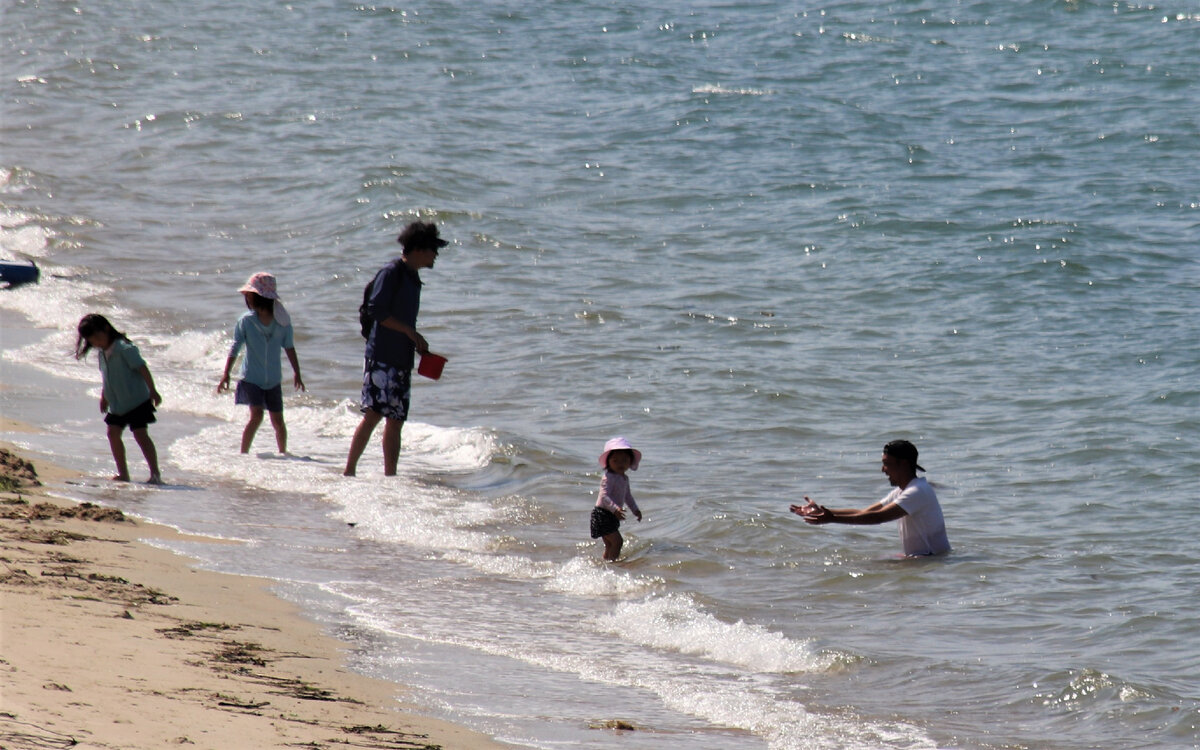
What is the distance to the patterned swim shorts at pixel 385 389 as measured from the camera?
28.2 ft

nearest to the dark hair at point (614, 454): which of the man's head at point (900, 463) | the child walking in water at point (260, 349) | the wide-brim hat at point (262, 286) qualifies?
the man's head at point (900, 463)

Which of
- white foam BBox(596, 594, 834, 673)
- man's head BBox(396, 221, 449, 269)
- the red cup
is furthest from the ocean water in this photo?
man's head BBox(396, 221, 449, 269)

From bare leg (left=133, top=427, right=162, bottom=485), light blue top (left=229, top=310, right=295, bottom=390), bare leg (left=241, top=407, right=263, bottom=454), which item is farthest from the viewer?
bare leg (left=241, top=407, right=263, bottom=454)

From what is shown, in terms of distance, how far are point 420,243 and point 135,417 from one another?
2046 mm

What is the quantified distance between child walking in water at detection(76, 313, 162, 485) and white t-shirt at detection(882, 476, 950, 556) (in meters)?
4.46

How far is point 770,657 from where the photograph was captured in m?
6.01

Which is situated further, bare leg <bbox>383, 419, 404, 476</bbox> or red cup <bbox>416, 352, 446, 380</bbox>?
bare leg <bbox>383, 419, 404, 476</bbox>

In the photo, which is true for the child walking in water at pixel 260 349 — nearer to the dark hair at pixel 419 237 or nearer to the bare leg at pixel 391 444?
the bare leg at pixel 391 444

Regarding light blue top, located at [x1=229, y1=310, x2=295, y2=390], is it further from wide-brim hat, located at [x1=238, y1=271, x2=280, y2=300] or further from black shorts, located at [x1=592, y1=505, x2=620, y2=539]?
black shorts, located at [x1=592, y1=505, x2=620, y2=539]

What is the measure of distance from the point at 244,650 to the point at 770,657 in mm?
2368

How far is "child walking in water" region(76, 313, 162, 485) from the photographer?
316 inches

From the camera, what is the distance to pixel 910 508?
24.4 ft

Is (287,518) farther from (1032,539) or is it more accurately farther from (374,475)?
(1032,539)

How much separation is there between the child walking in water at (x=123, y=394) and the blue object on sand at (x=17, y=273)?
6665 millimetres
